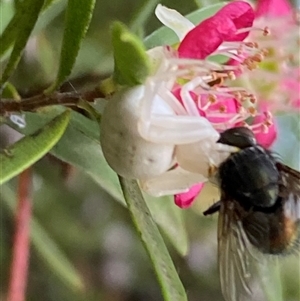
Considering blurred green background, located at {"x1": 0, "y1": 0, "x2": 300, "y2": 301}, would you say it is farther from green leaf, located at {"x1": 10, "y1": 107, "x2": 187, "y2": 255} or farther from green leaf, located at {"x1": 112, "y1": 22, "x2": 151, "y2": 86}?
green leaf, located at {"x1": 112, "y1": 22, "x2": 151, "y2": 86}

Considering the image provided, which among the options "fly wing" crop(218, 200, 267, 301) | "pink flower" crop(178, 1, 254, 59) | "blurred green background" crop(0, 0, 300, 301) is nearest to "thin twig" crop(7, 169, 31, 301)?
"blurred green background" crop(0, 0, 300, 301)

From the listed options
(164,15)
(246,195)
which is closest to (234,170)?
(246,195)

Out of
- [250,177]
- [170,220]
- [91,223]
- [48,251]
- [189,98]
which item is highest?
[189,98]

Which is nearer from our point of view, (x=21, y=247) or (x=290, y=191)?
(x=290, y=191)

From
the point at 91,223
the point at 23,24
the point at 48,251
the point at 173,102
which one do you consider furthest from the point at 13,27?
the point at 91,223

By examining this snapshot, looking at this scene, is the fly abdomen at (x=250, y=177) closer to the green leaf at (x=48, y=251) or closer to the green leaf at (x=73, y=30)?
the green leaf at (x=73, y=30)

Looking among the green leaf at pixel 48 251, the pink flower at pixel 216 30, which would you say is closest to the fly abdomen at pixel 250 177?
the pink flower at pixel 216 30

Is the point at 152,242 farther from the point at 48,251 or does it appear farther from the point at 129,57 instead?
the point at 48,251

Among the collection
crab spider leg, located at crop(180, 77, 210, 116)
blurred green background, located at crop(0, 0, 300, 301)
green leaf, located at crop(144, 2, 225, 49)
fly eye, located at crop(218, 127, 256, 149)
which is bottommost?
blurred green background, located at crop(0, 0, 300, 301)
